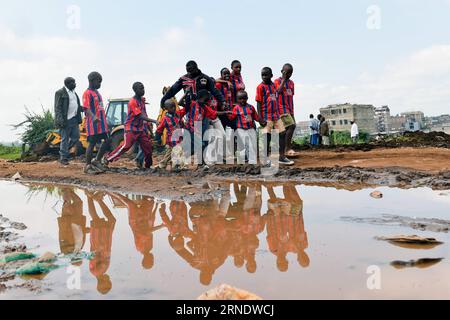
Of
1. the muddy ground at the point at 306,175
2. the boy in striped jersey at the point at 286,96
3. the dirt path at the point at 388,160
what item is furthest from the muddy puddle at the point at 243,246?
the boy in striped jersey at the point at 286,96

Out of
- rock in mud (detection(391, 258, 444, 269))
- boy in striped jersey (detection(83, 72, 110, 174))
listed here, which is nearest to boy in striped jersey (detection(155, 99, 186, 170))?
boy in striped jersey (detection(83, 72, 110, 174))

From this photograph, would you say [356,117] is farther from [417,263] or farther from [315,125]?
[417,263]

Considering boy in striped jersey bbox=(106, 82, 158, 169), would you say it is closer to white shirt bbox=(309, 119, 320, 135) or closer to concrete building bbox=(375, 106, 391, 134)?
white shirt bbox=(309, 119, 320, 135)

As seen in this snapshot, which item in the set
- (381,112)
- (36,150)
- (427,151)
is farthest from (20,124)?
(381,112)

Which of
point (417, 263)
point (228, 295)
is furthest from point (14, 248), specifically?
point (417, 263)

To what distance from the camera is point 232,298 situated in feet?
6.78

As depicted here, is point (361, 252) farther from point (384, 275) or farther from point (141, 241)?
point (141, 241)

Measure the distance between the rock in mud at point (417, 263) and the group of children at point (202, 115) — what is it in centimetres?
591

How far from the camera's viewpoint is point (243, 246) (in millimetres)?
3377

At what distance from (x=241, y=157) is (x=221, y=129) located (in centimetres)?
115

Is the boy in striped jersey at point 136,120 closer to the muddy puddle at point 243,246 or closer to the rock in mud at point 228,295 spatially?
the muddy puddle at point 243,246

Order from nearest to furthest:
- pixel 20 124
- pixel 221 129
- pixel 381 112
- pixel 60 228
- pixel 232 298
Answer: pixel 232 298
pixel 60 228
pixel 221 129
pixel 20 124
pixel 381 112

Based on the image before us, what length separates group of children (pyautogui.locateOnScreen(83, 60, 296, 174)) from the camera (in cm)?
845

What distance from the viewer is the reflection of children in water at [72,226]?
11.8 feet
